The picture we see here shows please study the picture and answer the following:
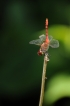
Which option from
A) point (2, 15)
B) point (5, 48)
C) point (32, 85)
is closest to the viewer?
point (32, 85)

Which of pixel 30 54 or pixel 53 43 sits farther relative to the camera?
pixel 30 54

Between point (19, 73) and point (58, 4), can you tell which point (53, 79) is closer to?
point (19, 73)

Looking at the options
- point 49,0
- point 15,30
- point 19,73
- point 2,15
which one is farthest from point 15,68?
point 49,0

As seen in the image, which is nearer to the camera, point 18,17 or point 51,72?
point 51,72

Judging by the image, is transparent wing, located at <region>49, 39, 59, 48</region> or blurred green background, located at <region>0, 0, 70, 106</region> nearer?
transparent wing, located at <region>49, 39, 59, 48</region>

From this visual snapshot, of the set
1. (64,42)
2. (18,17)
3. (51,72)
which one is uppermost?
(18,17)

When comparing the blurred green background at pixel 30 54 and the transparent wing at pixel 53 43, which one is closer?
the transparent wing at pixel 53 43

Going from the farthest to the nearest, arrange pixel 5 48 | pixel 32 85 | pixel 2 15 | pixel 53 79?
pixel 2 15, pixel 5 48, pixel 32 85, pixel 53 79

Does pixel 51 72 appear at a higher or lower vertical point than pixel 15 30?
lower
